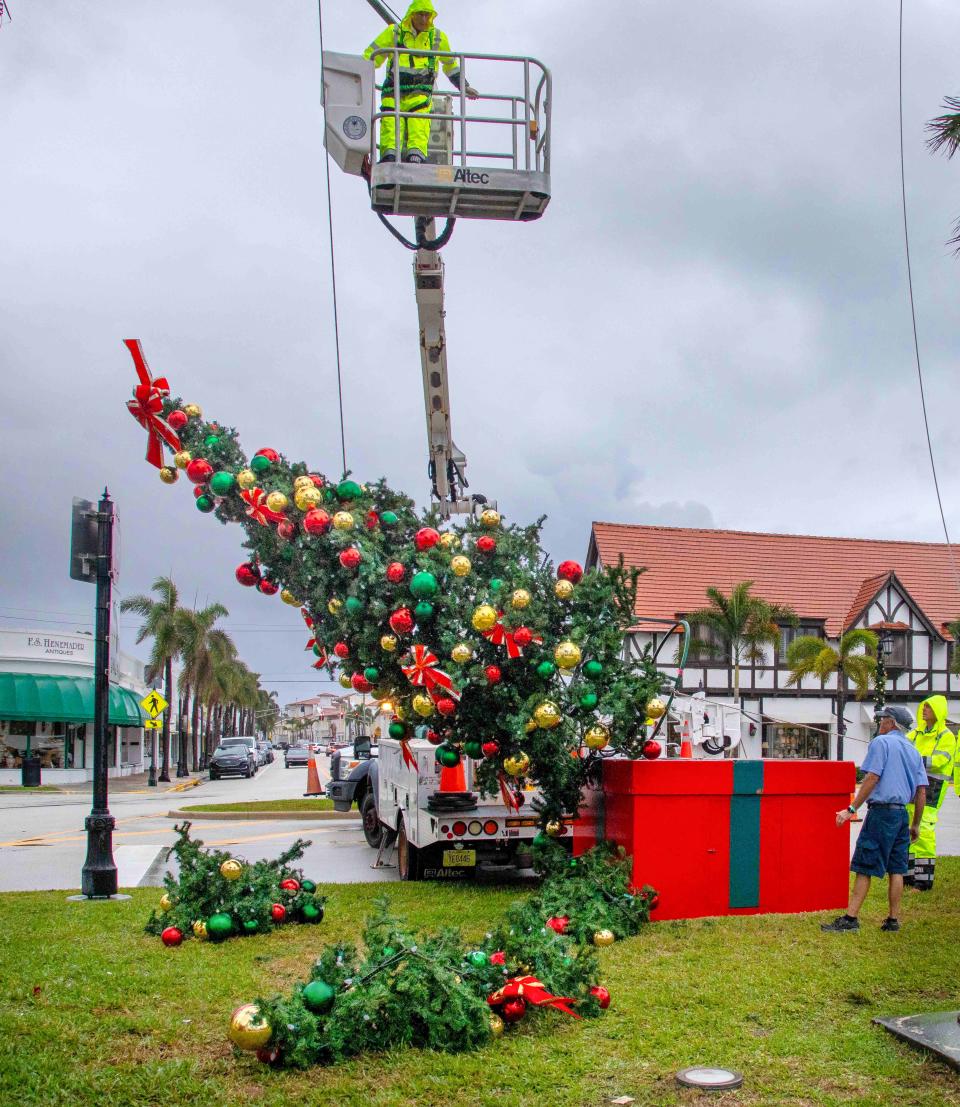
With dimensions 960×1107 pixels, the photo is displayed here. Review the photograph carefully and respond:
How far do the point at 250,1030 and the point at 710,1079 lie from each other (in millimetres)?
1953

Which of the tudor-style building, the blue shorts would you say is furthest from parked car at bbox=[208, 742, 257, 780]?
the blue shorts

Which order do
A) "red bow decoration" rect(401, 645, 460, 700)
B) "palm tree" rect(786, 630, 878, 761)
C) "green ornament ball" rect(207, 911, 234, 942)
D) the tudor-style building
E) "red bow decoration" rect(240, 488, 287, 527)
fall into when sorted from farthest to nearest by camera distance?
the tudor-style building
"palm tree" rect(786, 630, 878, 761)
"red bow decoration" rect(240, 488, 287, 527)
"red bow decoration" rect(401, 645, 460, 700)
"green ornament ball" rect(207, 911, 234, 942)

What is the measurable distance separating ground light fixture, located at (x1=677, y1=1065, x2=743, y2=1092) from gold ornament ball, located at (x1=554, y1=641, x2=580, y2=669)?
4202 millimetres

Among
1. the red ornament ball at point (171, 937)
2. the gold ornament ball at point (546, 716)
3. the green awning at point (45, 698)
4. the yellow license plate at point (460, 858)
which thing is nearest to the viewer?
the red ornament ball at point (171, 937)

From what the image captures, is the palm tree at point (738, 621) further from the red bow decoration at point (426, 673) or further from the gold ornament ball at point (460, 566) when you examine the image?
the red bow decoration at point (426, 673)

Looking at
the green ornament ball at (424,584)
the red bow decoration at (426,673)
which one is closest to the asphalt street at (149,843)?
the red bow decoration at (426,673)

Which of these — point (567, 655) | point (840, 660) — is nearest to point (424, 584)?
point (567, 655)

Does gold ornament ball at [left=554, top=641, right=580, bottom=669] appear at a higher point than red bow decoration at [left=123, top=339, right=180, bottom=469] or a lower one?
lower

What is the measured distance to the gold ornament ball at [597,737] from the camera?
884cm

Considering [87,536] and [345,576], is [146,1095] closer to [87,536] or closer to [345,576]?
[345,576]

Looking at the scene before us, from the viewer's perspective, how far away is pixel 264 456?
31.4 ft

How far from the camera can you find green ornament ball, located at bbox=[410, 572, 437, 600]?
8750mm

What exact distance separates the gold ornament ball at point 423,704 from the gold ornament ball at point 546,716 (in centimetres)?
87

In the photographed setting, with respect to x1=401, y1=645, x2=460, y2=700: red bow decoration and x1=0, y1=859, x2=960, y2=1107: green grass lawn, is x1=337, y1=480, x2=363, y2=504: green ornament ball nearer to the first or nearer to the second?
x1=401, y1=645, x2=460, y2=700: red bow decoration
